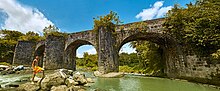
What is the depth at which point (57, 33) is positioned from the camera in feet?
67.7

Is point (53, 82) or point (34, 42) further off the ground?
point (34, 42)

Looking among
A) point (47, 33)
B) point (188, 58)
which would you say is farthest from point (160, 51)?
point (47, 33)

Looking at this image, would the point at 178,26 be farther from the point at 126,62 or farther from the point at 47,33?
the point at 126,62

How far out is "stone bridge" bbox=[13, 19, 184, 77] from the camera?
14.8 metres

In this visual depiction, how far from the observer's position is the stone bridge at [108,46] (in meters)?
14.8

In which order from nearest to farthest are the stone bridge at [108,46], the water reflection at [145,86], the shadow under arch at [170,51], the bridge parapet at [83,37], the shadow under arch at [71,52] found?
1. the water reflection at [145,86]
2. the shadow under arch at [170,51]
3. the stone bridge at [108,46]
4. the bridge parapet at [83,37]
5. the shadow under arch at [71,52]

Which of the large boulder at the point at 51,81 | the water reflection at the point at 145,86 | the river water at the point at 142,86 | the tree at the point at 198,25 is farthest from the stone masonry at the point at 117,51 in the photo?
the large boulder at the point at 51,81

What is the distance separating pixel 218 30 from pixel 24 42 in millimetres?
25530

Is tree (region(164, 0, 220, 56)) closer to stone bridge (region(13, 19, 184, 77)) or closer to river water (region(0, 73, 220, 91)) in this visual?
stone bridge (region(13, 19, 184, 77))

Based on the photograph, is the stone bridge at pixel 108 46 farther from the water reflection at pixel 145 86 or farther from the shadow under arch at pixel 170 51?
the water reflection at pixel 145 86

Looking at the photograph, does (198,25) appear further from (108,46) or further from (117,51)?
(108,46)

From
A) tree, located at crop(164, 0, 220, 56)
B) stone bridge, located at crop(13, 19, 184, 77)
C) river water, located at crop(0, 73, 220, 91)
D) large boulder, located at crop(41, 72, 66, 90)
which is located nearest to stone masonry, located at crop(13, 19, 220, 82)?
stone bridge, located at crop(13, 19, 184, 77)

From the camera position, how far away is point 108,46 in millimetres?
15422

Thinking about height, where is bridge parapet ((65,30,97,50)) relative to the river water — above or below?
above
